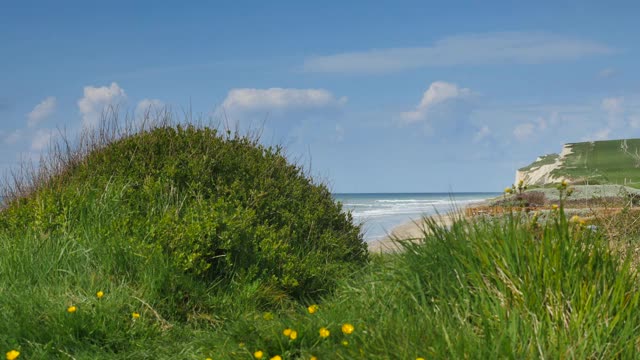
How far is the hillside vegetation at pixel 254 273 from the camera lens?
4.92 meters

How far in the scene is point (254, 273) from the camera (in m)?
7.69

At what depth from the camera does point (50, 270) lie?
284 inches

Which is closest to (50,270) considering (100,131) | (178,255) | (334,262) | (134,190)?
(178,255)

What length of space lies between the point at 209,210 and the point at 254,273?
46.8 inches

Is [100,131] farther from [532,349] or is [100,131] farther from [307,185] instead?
[532,349]

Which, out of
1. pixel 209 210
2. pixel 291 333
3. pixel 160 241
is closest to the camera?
pixel 291 333

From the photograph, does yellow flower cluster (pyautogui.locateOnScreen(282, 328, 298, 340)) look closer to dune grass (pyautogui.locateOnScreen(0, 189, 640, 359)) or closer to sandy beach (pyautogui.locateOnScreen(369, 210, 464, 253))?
dune grass (pyautogui.locateOnScreen(0, 189, 640, 359))

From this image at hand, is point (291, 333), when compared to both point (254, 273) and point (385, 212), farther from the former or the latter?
point (385, 212)

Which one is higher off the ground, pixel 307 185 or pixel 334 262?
pixel 307 185

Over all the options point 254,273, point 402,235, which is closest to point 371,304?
point 254,273

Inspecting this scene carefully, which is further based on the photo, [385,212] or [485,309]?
[385,212]

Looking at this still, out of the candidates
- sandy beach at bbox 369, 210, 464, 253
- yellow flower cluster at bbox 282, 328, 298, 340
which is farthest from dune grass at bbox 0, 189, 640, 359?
sandy beach at bbox 369, 210, 464, 253

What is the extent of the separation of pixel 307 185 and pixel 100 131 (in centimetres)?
358

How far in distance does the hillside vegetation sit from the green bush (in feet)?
0.09
